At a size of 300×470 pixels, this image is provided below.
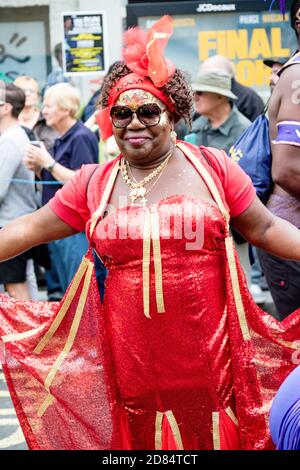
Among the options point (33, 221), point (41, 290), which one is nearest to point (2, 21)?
point (41, 290)

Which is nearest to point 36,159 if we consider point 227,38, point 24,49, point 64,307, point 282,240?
point 227,38

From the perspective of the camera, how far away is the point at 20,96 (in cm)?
782

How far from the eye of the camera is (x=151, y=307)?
3.78m

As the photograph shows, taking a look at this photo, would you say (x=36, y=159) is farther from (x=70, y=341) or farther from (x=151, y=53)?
(x=151, y=53)

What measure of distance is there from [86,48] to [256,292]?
2602mm

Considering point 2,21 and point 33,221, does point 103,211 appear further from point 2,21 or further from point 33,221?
point 2,21

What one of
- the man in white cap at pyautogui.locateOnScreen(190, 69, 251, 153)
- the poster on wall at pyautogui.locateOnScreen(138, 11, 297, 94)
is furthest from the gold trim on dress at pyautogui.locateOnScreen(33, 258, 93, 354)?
the poster on wall at pyautogui.locateOnScreen(138, 11, 297, 94)

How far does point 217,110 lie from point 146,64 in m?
3.79

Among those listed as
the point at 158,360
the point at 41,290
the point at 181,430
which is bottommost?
the point at 41,290

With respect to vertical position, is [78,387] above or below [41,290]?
above

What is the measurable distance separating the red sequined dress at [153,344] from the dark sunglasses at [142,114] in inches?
8.2

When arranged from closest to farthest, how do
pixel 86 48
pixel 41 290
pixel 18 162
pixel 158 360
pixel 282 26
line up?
pixel 158 360 → pixel 18 162 → pixel 86 48 → pixel 282 26 → pixel 41 290

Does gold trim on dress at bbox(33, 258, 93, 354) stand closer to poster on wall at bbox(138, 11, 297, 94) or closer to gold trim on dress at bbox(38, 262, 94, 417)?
gold trim on dress at bbox(38, 262, 94, 417)

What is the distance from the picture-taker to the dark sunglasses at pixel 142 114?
3.85 metres
